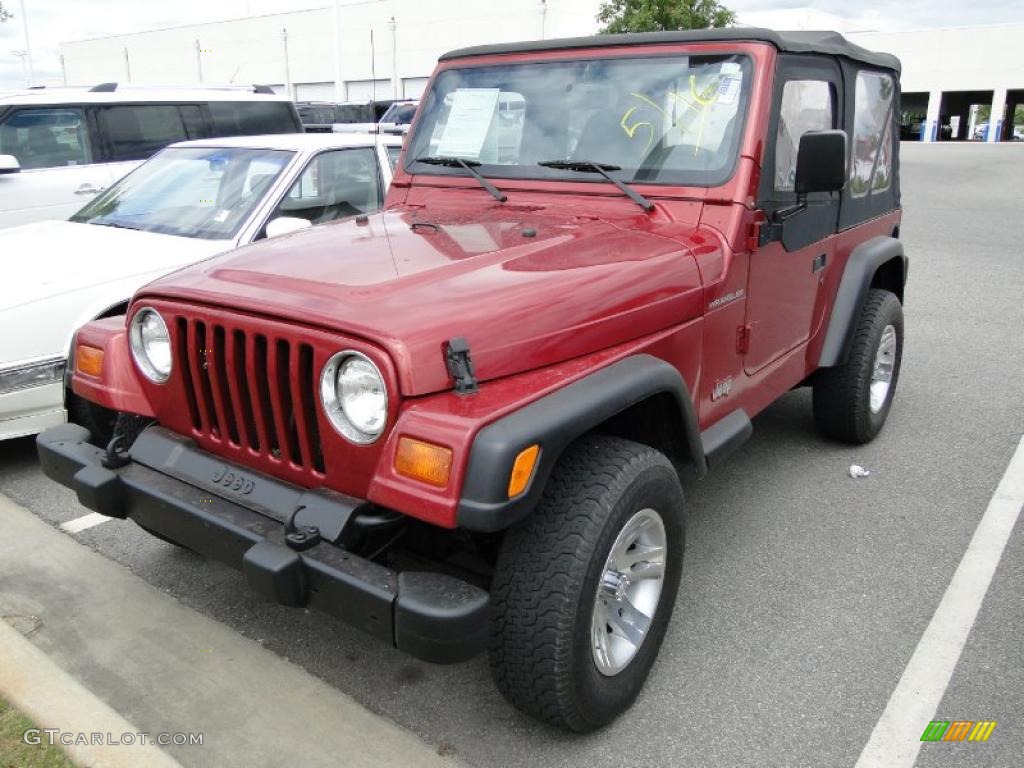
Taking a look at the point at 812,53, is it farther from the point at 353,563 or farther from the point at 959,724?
the point at 353,563

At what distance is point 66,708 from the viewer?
2.61 metres

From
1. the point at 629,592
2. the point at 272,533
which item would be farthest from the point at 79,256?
the point at 629,592

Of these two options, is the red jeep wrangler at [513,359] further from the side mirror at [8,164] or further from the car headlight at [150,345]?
the side mirror at [8,164]

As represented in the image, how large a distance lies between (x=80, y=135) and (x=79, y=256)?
3.17m

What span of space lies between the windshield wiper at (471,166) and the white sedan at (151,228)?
118 cm

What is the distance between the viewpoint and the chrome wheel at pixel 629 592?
2.54 meters

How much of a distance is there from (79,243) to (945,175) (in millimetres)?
23855

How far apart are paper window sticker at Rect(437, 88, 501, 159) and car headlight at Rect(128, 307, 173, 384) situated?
1601mm

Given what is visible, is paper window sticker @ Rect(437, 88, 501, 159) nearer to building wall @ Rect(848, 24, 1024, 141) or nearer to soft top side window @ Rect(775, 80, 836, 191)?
soft top side window @ Rect(775, 80, 836, 191)

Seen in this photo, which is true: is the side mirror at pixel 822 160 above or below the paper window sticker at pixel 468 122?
below

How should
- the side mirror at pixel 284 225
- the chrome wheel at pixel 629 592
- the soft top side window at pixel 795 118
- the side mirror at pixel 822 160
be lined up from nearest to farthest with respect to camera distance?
the chrome wheel at pixel 629 592
the side mirror at pixel 822 160
the soft top side window at pixel 795 118
the side mirror at pixel 284 225

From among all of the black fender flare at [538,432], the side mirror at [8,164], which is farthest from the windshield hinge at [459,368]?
the side mirror at [8,164]

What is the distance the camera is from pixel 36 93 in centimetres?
733

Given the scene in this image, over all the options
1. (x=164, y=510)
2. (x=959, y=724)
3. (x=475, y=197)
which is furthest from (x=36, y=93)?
(x=959, y=724)
